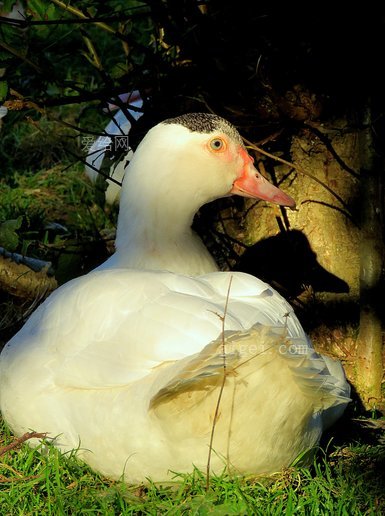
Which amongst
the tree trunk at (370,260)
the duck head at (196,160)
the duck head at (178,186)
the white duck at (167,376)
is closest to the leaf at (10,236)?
the duck head at (178,186)

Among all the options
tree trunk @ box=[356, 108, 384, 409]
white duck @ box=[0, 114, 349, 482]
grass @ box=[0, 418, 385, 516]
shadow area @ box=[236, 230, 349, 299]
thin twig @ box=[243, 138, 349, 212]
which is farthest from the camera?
shadow area @ box=[236, 230, 349, 299]

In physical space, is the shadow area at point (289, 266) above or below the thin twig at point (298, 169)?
below

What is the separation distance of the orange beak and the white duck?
72 cm

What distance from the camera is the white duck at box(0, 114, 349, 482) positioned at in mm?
2840

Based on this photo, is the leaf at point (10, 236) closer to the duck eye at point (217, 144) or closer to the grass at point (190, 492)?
the duck eye at point (217, 144)

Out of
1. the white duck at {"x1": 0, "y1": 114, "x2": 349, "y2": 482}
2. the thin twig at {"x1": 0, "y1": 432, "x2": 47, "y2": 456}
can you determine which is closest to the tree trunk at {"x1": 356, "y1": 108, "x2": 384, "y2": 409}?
the white duck at {"x1": 0, "y1": 114, "x2": 349, "y2": 482}

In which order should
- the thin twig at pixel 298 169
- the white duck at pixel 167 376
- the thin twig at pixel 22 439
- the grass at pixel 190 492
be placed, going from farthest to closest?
the thin twig at pixel 298 169 → the thin twig at pixel 22 439 → the grass at pixel 190 492 → the white duck at pixel 167 376

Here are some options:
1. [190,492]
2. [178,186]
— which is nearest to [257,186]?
[178,186]

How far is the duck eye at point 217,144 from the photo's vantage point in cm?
393

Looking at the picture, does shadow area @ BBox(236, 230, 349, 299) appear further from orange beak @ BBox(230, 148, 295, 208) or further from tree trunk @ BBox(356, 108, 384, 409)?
orange beak @ BBox(230, 148, 295, 208)

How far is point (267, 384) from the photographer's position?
9.33 feet

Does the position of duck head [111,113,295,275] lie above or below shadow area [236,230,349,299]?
above

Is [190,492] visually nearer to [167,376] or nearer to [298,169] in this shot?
[167,376]

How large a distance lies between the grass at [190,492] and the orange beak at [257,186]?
1.16 meters
